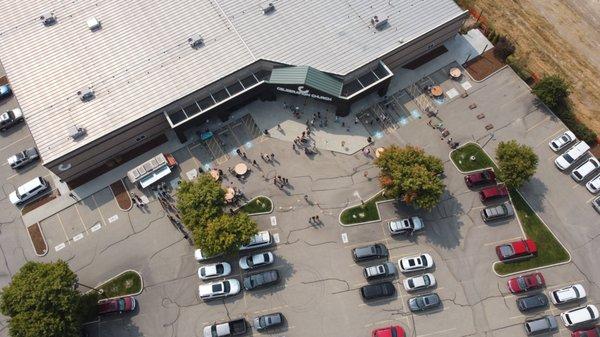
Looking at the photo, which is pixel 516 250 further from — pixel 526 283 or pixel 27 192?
pixel 27 192

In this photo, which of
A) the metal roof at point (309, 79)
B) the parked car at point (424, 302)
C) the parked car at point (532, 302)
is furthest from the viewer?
the metal roof at point (309, 79)

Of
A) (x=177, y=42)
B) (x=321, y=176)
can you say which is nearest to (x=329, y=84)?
(x=321, y=176)

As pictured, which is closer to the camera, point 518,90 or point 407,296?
point 407,296

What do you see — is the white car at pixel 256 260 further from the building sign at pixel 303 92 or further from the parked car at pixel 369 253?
the building sign at pixel 303 92

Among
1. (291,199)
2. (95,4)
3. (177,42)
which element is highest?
(95,4)

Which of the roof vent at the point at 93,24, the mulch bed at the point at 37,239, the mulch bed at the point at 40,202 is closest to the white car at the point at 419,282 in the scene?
the mulch bed at the point at 37,239

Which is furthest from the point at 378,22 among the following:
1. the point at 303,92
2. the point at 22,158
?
the point at 22,158

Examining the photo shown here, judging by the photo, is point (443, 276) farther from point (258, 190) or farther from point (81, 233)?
point (81, 233)
